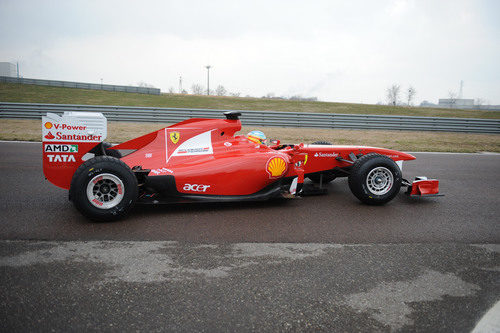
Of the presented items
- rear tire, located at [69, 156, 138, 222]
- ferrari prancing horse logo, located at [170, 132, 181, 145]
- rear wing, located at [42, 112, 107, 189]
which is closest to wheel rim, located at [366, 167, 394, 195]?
ferrari prancing horse logo, located at [170, 132, 181, 145]

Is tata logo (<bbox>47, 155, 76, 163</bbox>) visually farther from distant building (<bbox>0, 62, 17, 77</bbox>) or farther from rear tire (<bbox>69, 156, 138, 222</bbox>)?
distant building (<bbox>0, 62, 17, 77</bbox>)

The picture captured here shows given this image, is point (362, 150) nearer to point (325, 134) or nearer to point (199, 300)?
point (199, 300)

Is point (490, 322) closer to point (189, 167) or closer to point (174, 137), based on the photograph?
point (189, 167)

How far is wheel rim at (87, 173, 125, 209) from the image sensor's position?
420 cm

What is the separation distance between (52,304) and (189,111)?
1649cm

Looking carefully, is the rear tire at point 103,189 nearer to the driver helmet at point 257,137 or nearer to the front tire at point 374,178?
the driver helmet at point 257,137

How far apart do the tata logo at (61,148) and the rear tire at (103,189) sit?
45 centimetres

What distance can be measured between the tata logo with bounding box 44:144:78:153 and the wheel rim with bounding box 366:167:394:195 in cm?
417

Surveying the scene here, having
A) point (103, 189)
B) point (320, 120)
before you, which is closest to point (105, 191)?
point (103, 189)

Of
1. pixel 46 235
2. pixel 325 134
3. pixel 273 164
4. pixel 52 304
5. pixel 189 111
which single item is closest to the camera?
pixel 52 304

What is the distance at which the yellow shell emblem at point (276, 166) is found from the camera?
16.5 ft

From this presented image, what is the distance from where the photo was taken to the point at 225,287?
2.86 m

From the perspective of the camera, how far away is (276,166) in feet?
16.7

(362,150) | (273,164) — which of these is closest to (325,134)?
(362,150)
